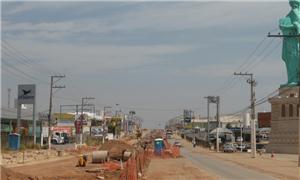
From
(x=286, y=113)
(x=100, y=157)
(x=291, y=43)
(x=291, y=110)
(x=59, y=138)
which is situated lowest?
(x=100, y=157)

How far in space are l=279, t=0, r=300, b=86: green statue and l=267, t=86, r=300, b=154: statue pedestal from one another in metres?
4.53

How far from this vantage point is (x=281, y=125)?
82.7 m

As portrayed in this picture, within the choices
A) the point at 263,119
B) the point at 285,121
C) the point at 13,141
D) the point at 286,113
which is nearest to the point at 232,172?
the point at 13,141

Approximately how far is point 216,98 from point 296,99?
35.8 metres

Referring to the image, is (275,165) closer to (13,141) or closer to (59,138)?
(13,141)

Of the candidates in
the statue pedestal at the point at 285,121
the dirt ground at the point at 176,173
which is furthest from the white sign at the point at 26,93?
the statue pedestal at the point at 285,121

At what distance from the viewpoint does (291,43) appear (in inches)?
3723

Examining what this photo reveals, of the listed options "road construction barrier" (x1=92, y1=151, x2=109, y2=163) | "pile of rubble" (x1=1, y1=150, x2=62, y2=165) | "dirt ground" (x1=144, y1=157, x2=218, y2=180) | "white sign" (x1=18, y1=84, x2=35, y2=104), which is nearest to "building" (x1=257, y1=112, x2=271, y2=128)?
"white sign" (x1=18, y1=84, x2=35, y2=104)

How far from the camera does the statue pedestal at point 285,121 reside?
80.8 meters

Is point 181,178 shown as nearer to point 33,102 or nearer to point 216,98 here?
point 33,102

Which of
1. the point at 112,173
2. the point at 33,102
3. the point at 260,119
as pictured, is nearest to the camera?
the point at 112,173

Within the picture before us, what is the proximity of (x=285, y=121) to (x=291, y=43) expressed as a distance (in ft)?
57.0

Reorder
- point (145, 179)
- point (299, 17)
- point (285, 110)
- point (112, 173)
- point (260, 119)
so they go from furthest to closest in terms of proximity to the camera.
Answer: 1. point (260, 119)
2. point (299, 17)
3. point (285, 110)
4. point (112, 173)
5. point (145, 179)

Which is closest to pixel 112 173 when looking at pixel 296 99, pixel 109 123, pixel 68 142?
pixel 296 99
